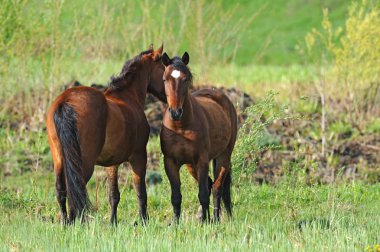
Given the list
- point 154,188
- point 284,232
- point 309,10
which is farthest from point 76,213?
point 309,10

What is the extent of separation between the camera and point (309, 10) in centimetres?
3559

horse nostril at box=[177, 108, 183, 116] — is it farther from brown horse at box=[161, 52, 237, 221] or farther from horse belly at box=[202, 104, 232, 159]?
horse belly at box=[202, 104, 232, 159]

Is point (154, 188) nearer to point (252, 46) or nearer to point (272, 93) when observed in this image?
point (272, 93)

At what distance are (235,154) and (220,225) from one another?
204 centimetres

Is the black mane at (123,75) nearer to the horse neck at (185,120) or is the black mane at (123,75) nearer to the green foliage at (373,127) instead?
the horse neck at (185,120)

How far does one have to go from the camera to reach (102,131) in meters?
8.31

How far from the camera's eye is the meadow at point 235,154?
7.60 m

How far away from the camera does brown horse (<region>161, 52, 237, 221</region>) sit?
8555 millimetres

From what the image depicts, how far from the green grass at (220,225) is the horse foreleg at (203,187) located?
8.4 inches

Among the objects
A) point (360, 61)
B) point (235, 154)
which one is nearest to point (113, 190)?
point (235, 154)

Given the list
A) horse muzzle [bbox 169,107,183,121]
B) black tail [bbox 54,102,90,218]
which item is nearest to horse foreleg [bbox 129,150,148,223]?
horse muzzle [bbox 169,107,183,121]

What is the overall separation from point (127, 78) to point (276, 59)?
2263cm

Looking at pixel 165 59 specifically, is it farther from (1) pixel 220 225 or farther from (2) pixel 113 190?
(1) pixel 220 225

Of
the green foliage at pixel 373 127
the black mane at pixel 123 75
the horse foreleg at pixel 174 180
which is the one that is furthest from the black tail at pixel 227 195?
the green foliage at pixel 373 127
